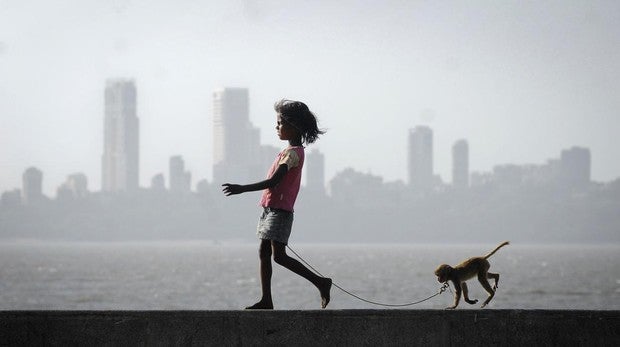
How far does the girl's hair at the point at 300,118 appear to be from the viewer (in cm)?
784

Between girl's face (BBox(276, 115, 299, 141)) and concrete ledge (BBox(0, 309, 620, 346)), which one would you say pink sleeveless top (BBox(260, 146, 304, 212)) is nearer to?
girl's face (BBox(276, 115, 299, 141))

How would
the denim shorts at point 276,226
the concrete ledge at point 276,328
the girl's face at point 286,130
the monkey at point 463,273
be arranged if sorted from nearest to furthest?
1. the concrete ledge at point 276,328
2. the monkey at point 463,273
3. the denim shorts at point 276,226
4. the girl's face at point 286,130

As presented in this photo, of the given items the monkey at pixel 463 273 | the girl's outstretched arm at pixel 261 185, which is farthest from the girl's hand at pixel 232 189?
the monkey at pixel 463 273

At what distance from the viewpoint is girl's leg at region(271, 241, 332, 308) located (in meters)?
7.48

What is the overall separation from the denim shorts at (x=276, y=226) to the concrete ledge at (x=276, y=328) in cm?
77

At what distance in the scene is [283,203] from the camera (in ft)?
24.5

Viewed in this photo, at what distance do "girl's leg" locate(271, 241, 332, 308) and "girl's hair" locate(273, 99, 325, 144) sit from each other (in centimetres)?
94

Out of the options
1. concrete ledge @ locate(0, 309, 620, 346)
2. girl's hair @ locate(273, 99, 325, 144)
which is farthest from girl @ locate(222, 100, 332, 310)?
concrete ledge @ locate(0, 309, 620, 346)

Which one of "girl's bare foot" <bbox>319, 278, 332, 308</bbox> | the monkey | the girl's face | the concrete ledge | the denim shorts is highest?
the girl's face

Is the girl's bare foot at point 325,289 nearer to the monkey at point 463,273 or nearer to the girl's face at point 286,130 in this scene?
the monkey at point 463,273

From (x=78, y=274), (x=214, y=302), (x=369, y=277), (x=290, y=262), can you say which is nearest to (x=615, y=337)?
(x=290, y=262)

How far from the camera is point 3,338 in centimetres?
686

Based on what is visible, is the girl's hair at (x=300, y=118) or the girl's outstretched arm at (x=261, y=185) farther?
the girl's hair at (x=300, y=118)

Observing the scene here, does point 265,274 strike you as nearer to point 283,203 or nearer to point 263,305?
point 263,305
